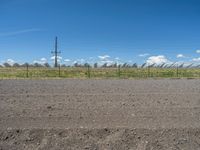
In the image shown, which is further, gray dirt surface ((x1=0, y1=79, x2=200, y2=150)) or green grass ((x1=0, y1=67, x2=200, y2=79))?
green grass ((x1=0, y1=67, x2=200, y2=79))

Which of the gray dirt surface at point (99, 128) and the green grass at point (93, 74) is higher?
the green grass at point (93, 74)

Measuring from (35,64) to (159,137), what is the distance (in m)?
71.6

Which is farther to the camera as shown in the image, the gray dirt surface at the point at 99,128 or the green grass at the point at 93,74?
the green grass at the point at 93,74

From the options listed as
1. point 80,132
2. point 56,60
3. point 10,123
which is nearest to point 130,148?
point 80,132

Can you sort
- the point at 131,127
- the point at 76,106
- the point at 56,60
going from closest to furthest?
the point at 131,127
the point at 76,106
the point at 56,60

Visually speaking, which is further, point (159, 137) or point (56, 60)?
point (56, 60)

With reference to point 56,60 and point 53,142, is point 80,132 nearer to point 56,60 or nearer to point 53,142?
point 53,142

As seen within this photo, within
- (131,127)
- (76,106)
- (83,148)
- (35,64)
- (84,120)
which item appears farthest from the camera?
(35,64)

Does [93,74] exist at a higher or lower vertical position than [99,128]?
higher

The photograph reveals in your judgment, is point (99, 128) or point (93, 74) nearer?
point (99, 128)

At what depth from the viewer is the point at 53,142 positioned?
192 inches

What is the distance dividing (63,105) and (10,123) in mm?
2561

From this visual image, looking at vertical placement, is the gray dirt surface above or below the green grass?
below

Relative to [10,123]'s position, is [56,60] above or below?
above
